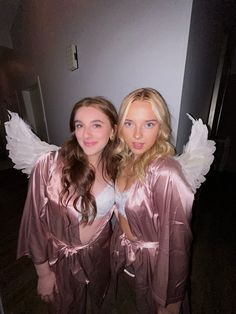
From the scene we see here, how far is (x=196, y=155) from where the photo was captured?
36.4 inches

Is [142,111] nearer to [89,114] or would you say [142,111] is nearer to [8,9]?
[89,114]

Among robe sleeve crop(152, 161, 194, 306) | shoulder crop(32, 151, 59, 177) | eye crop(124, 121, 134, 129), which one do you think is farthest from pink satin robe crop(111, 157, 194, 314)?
shoulder crop(32, 151, 59, 177)

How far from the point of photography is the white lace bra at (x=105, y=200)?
3.27ft

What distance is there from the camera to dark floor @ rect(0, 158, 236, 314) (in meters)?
1.47

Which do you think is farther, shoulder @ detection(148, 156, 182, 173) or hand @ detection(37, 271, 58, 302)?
hand @ detection(37, 271, 58, 302)

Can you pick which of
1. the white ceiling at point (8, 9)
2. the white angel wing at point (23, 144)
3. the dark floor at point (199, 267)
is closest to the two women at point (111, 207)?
the white angel wing at point (23, 144)

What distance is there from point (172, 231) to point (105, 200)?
1.28 feet

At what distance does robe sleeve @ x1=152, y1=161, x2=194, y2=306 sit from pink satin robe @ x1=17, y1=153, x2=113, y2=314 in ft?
1.20

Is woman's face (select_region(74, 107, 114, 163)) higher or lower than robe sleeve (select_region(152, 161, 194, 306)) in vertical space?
higher

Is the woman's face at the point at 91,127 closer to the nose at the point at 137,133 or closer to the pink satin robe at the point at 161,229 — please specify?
the nose at the point at 137,133

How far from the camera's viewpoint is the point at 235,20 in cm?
192

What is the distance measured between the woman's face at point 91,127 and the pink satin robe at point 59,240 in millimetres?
215

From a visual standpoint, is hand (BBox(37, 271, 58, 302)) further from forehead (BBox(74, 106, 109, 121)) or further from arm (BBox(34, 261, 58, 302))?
forehead (BBox(74, 106, 109, 121))

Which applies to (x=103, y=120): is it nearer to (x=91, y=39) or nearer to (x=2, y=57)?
(x=91, y=39)
